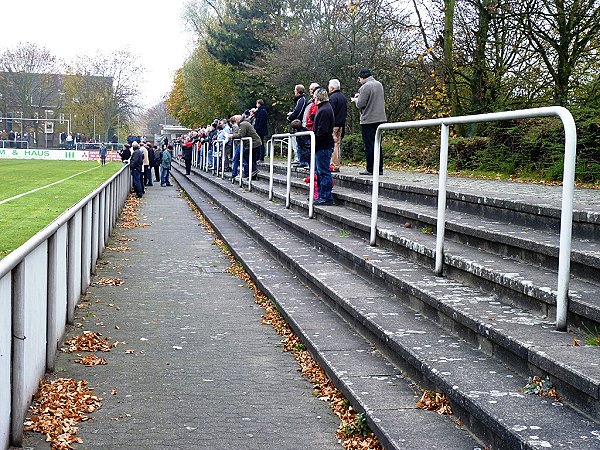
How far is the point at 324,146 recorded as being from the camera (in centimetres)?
1271

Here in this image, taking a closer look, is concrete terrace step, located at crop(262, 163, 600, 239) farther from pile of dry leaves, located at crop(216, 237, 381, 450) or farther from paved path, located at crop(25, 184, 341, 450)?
paved path, located at crop(25, 184, 341, 450)

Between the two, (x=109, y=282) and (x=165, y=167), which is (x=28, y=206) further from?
(x=165, y=167)

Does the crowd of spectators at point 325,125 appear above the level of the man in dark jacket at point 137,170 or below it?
above

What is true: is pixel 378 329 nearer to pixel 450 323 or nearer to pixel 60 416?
pixel 450 323

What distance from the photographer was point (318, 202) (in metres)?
13.2

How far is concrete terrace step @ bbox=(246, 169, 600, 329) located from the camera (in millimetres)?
5085

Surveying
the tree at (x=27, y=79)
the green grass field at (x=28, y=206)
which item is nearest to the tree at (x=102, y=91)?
the tree at (x=27, y=79)

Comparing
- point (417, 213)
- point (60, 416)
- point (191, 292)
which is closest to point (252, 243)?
point (191, 292)

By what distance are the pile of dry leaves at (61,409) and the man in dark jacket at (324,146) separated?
702 centimetres

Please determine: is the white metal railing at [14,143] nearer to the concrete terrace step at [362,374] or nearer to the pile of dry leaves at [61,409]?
the concrete terrace step at [362,374]

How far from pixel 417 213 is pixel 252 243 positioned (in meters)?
4.79

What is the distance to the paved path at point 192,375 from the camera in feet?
16.8

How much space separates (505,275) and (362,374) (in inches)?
45.8

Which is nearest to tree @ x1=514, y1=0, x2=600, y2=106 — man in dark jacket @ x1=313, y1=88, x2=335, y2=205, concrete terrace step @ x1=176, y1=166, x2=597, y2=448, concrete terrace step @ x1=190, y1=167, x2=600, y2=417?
man in dark jacket @ x1=313, y1=88, x2=335, y2=205
